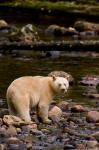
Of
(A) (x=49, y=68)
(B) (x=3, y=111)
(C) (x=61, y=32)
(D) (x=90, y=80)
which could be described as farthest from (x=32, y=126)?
(C) (x=61, y=32)

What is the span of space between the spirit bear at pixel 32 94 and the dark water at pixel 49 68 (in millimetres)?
3162

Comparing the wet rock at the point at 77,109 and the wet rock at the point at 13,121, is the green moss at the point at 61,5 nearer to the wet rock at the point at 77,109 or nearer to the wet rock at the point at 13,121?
the wet rock at the point at 77,109

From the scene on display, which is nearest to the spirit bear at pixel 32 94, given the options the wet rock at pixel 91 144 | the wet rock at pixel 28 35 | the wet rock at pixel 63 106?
the wet rock at pixel 63 106

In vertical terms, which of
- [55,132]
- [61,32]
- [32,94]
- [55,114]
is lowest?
[61,32]

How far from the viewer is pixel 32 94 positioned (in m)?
13.4

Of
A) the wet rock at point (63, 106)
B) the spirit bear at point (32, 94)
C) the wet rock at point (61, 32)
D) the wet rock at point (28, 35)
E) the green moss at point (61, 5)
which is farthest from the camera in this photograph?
the green moss at point (61, 5)

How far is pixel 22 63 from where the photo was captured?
81.8 ft

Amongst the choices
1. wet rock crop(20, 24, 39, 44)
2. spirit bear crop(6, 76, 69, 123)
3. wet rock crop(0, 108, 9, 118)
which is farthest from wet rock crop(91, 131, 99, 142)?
wet rock crop(20, 24, 39, 44)

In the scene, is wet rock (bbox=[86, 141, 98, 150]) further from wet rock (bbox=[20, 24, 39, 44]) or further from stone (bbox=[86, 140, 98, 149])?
wet rock (bbox=[20, 24, 39, 44])

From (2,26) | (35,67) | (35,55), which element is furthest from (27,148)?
(2,26)

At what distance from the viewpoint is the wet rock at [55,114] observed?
14.0m

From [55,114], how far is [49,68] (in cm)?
890

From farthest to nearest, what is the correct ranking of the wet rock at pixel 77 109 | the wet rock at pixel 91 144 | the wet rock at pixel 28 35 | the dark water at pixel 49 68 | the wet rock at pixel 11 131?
the wet rock at pixel 28 35, the dark water at pixel 49 68, the wet rock at pixel 77 109, the wet rock at pixel 11 131, the wet rock at pixel 91 144

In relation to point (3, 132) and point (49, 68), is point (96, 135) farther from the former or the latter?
point (49, 68)
